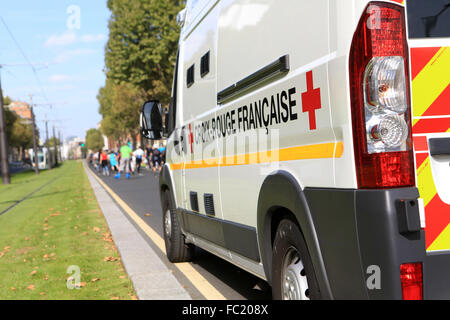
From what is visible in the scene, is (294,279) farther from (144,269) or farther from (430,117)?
(144,269)

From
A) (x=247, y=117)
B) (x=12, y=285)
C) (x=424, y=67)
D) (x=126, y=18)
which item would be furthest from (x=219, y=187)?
(x=126, y=18)

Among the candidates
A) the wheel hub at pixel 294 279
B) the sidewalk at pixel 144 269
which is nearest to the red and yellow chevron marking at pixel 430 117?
the wheel hub at pixel 294 279

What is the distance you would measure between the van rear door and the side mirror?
434 cm

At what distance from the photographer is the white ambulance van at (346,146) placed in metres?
2.54

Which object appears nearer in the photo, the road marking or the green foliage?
the road marking

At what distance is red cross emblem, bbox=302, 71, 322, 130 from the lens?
296 centimetres

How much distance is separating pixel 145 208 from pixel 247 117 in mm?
10035

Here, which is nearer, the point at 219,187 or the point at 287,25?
the point at 287,25

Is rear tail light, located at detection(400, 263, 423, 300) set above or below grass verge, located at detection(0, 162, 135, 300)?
above

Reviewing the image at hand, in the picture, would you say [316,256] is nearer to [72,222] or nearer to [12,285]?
[12,285]

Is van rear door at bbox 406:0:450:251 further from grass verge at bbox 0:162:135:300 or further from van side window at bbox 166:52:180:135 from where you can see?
van side window at bbox 166:52:180:135

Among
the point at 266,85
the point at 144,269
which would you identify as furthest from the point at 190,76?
the point at 266,85

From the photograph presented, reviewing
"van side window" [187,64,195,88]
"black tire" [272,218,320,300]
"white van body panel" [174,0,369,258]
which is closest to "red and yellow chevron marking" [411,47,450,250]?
"white van body panel" [174,0,369,258]

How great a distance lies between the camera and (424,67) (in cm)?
263
